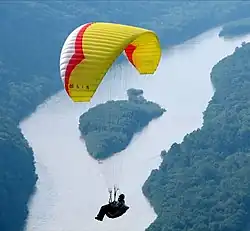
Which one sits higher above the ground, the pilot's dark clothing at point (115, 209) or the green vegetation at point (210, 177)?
the green vegetation at point (210, 177)

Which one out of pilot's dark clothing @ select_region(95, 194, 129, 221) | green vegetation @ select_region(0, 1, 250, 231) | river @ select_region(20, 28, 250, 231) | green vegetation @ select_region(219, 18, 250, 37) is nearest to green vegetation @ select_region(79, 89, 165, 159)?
river @ select_region(20, 28, 250, 231)

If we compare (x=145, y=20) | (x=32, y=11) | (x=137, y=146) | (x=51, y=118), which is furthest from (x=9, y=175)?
(x=145, y=20)

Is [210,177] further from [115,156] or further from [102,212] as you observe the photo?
[102,212]

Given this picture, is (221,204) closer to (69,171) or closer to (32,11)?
(69,171)

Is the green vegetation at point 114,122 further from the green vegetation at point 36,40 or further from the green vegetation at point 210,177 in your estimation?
the green vegetation at point 36,40

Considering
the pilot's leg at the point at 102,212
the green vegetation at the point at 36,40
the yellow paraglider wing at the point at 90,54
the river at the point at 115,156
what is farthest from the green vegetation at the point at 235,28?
the pilot's leg at the point at 102,212

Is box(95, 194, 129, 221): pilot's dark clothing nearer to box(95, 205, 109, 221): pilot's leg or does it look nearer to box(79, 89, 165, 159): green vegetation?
box(95, 205, 109, 221): pilot's leg
